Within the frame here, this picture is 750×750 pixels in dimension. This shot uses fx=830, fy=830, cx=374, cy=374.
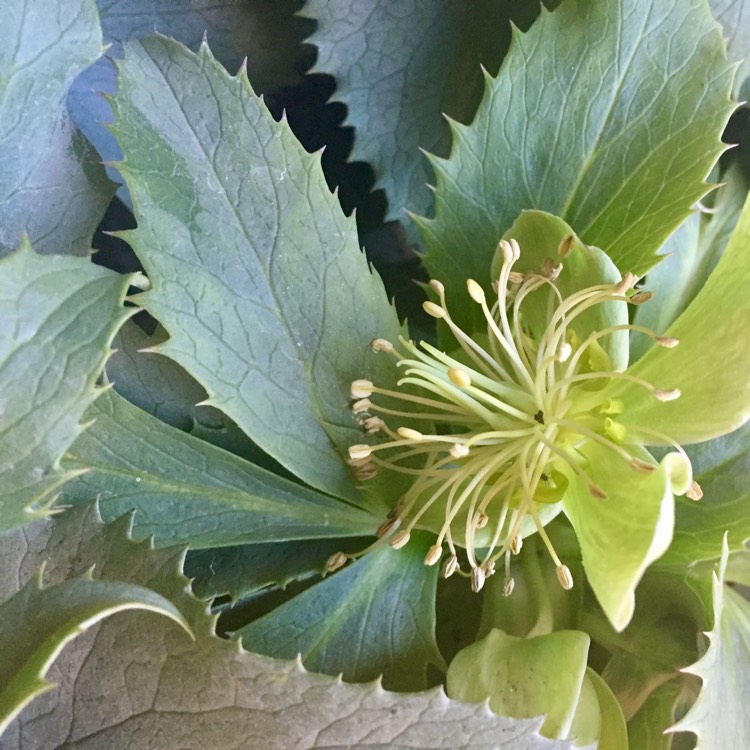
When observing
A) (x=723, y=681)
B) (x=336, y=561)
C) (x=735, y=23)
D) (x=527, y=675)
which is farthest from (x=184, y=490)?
(x=735, y=23)

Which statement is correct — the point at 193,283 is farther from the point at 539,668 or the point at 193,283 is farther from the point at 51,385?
the point at 539,668

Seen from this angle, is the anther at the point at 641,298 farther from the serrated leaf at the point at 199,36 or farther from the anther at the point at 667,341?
the serrated leaf at the point at 199,36

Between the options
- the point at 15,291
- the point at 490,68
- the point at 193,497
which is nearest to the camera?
the point at 15,291

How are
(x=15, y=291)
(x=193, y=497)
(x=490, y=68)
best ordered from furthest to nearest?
(x=490, y=68) < (x=193, y=497) < (x=15, y=291)

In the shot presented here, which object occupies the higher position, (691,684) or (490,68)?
(490,68)

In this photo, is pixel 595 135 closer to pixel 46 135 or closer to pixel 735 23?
pixel 735 23

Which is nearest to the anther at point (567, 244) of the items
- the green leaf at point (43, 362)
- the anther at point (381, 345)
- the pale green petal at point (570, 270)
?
the pale green petal at point (570, 270)

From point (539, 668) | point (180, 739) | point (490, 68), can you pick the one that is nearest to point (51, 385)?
point (180, 739)
